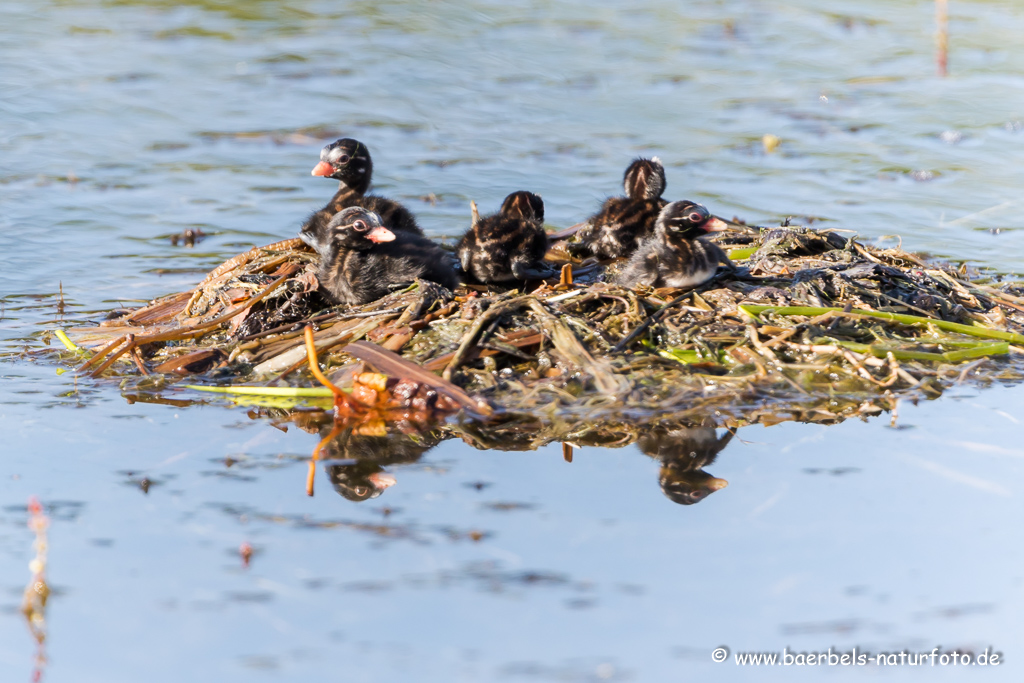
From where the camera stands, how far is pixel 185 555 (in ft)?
13.3

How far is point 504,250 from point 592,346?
115 cm

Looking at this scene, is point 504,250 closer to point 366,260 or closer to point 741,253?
point 366,260

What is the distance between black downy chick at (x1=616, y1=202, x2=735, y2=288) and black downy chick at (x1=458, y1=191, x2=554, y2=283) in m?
0.62

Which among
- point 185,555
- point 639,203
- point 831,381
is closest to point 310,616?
point 185,555

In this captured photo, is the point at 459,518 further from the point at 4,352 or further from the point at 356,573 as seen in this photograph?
the point at 4,352

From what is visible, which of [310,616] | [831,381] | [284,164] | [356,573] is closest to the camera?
[310,616]

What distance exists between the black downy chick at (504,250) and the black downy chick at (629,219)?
0.51 m

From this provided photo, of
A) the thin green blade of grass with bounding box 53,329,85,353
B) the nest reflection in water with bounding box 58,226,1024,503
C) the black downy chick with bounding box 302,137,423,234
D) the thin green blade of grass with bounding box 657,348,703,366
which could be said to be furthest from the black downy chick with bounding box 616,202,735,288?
the thin green blade of grass with bounding box 53,329,85,353

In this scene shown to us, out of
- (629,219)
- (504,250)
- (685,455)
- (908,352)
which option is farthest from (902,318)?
(504,250)

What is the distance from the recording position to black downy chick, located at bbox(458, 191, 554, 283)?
6.76m

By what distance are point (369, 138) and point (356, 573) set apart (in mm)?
7828

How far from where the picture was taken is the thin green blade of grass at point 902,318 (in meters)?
5.96

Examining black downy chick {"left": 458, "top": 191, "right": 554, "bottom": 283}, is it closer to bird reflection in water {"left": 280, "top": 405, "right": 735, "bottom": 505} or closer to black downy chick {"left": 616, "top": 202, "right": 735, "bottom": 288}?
black downy chick {"left": 616, "top": 202, "right": 735, "bottom": 288}

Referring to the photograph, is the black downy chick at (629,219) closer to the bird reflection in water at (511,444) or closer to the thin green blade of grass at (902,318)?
the thin green blade of grass at (902,318)
